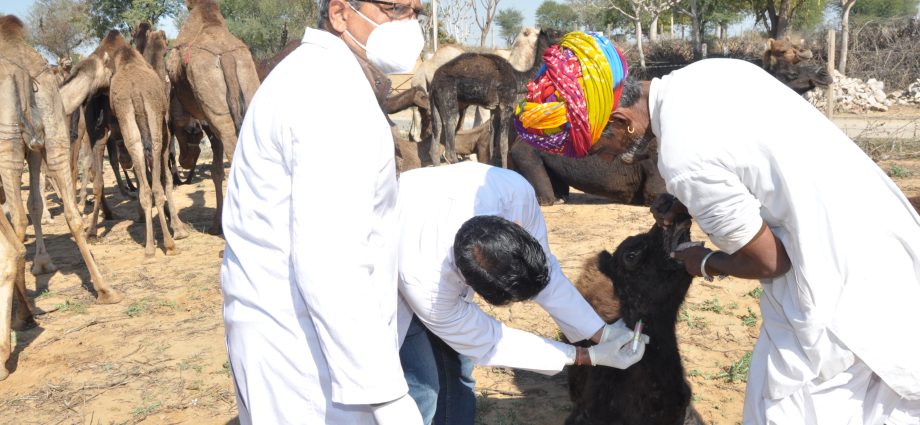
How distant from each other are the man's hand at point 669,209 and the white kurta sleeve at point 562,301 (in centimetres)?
44

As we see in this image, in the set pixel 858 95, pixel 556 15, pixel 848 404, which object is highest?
pixel 848 404

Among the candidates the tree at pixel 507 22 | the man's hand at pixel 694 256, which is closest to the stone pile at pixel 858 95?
the man's hand at pixel 694 256

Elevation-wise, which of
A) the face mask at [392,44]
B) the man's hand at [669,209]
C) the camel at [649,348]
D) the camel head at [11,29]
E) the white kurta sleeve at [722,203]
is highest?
the camel head at [11,29]

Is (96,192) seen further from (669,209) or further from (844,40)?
(844,40)

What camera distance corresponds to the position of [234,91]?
26.2ft

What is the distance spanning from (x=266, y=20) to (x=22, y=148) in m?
30.8

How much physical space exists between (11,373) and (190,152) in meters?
5.96

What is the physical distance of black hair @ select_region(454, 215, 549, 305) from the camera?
2.42 m

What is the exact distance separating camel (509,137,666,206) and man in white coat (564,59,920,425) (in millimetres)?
6183

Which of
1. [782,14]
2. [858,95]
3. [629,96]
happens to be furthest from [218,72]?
[782,14]

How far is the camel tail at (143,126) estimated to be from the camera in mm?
7852

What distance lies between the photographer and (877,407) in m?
2.09

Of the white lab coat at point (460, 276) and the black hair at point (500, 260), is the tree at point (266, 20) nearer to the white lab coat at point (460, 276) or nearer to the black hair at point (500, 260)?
the white lab coat at point (460, 276)

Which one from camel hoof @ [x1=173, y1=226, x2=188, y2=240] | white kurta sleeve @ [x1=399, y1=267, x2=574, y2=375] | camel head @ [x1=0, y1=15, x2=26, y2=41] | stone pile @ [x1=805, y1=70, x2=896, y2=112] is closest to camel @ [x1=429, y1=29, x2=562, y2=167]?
camel hoof @ [x1=173, y1=226, x2=188, y2=240]
